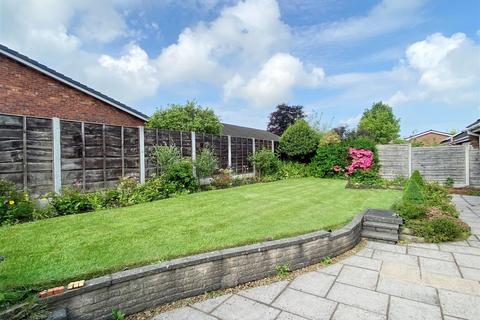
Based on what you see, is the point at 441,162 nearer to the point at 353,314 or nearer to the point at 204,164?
the point at 204,164

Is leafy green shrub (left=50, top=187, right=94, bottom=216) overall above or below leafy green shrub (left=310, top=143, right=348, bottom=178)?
below

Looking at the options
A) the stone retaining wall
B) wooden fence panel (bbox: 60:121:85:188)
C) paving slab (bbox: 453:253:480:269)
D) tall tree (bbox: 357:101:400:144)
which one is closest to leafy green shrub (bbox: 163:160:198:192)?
wooden fence panel (bbox: 60:121:85:188)

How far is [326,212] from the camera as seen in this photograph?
5.41 meters

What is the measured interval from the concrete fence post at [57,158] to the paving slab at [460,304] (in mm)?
6789

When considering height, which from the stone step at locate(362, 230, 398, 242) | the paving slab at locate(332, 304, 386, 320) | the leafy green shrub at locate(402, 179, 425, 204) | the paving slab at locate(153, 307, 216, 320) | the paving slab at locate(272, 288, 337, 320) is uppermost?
the leafy green shrub at locate(402, 179, 425, 204)

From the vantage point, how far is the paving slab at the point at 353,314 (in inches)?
96.1

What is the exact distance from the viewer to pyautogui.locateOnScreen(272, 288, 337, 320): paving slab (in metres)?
2.51

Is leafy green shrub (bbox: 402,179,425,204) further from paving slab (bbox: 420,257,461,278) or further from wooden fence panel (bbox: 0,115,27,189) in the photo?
wooden fence panel (bbox: 0,115,27,189)

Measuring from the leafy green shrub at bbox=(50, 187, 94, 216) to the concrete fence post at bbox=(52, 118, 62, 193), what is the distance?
0.18m

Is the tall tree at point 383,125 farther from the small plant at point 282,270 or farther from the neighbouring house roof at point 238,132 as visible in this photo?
the small plant at point 282,270

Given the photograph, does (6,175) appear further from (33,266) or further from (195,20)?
(195,20)

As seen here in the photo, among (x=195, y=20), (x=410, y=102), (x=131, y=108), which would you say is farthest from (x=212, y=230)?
(x=410, y=102)

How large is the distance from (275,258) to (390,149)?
1166cm

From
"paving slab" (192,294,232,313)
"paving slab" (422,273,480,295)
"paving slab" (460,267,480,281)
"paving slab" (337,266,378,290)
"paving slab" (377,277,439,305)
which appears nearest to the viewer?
"paving slab" (192,294,232,313)
